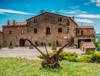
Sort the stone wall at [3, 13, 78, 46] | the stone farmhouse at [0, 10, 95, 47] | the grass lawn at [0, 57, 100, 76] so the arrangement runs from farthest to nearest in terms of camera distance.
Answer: the stone wall at [3, 13, 78, 46] → the stone farmhouse at [0, 10, 95, 47] → the grass lawn at [0, 57, 100, 76]

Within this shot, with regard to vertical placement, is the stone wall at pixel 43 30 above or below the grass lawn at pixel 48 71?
above

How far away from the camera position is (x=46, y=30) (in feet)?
88.5

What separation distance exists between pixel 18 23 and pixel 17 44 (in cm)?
598

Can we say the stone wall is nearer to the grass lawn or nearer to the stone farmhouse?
the stone farmhouse

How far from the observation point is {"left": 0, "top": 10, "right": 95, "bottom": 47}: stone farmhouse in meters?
25.7

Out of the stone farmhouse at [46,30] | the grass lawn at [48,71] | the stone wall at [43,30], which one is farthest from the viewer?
the stone wall at [43,30]

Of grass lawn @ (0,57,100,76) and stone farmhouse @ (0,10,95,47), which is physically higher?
stone farmhouse @ (0,10,95,47)

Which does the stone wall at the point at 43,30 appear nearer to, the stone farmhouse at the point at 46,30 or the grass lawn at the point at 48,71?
the stone farmhouse at the point at 46,30

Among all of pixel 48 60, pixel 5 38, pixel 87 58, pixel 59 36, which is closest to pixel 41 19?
pixel 59 36

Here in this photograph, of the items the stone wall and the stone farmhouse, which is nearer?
the stone farmhouse

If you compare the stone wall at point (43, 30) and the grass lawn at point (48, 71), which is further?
the stone wall at point (43, 30)

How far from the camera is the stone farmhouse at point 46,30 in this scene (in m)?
25.7

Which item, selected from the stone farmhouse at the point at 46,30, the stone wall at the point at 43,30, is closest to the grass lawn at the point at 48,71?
the stone farmhouse at the point at 46,30

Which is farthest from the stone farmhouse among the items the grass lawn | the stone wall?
the grass lawn
